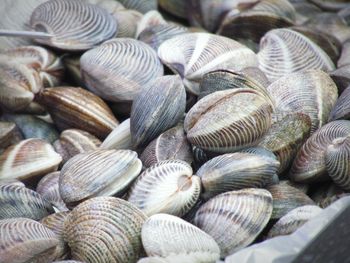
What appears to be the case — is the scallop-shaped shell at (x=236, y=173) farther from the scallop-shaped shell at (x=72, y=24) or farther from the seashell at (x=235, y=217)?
the scallop-shaped shell at (x=72, y=24)

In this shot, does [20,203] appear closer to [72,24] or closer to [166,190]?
[166,190]

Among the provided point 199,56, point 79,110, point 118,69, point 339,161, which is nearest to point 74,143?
point 79,110

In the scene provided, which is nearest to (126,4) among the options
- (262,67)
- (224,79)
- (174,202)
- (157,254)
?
(262,67)

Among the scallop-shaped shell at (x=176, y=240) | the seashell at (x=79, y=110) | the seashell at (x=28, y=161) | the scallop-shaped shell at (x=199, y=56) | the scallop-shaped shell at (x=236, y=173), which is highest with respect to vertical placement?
the scallop-shaped shell at (x=199, y=56)

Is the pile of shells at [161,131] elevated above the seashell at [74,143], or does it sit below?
above

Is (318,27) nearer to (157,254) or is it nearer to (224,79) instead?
(224,79)

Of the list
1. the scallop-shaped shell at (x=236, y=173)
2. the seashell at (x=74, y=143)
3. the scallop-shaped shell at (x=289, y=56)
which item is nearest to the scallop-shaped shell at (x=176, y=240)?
the scallop-shaped shell at (x=236, y=173)

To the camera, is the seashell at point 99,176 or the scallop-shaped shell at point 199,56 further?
the scallop-shaped shell at point 199,56
